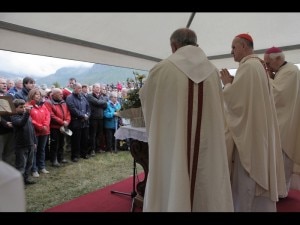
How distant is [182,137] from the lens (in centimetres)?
209

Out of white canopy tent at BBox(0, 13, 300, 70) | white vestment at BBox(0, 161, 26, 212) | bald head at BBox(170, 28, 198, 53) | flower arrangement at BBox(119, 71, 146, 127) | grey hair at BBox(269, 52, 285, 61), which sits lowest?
white vestment at BBox(0, 161, 26, 212)

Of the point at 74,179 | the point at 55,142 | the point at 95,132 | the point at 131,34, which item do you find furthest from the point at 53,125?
the point at 131,34

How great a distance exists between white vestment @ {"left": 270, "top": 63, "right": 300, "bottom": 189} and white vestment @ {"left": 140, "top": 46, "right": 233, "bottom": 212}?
212 cm

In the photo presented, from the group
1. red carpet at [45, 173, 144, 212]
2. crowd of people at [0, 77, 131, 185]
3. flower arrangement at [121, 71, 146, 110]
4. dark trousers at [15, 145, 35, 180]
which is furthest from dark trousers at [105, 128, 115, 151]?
flower arrangement at [121, 71, 146, 110]

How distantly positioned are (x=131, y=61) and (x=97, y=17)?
1.42 m

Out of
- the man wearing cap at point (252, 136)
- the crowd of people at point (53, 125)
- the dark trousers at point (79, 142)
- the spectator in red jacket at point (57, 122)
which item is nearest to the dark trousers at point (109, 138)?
the crowd of people at point (53, 125)

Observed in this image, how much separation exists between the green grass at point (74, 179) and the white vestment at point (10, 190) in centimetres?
305

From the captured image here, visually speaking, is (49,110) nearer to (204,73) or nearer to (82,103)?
(82,103)

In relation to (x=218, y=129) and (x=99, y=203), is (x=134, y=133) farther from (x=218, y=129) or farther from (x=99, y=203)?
(x=218, y=129)

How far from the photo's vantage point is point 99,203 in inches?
155

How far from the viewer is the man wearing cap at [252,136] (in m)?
2.74

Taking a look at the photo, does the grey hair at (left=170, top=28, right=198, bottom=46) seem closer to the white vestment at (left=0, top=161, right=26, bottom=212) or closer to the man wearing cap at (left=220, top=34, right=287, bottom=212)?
the man wearing cap at (left=220, top=34, right=287, bottom=212)

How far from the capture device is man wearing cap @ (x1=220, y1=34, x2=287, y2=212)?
9.00 ft

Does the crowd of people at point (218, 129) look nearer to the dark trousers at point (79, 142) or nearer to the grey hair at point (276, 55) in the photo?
the grey hair at point (276, 55)
